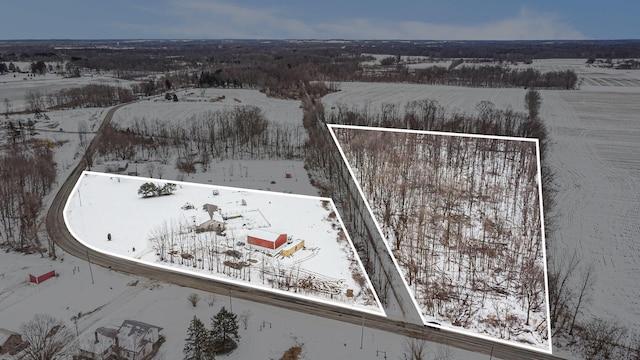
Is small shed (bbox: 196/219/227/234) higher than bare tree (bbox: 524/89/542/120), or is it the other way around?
bare tree (bbox: 524/89/542/120)

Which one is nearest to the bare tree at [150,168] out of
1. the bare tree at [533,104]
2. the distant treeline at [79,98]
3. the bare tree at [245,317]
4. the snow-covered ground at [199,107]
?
the snow-covered ground at [199,107]

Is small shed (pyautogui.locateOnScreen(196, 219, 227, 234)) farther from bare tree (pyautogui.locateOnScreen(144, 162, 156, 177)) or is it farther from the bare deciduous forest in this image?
the bare deciduous forest

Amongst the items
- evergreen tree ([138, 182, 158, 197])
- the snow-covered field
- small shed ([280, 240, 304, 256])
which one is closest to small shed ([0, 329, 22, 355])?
evergreen tree ([138, 182, 158, 197])

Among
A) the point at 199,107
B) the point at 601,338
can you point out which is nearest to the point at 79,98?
the point at 199,107

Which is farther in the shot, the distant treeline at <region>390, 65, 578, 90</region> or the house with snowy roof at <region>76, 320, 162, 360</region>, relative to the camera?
the distant treeline at <region>390, 65, 578, 90</region>

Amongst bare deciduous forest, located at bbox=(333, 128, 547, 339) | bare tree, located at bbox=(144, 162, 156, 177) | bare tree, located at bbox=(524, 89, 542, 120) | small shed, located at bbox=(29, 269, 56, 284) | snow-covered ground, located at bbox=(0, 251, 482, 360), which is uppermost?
bare deciduous forest, located at bbox=(333, 128, 547, 339)

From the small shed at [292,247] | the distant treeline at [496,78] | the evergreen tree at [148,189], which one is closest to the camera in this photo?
the small shed at [292,247]

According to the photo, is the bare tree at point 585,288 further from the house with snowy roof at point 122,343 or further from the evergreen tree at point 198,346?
the house with snowy roof at point 122,343
